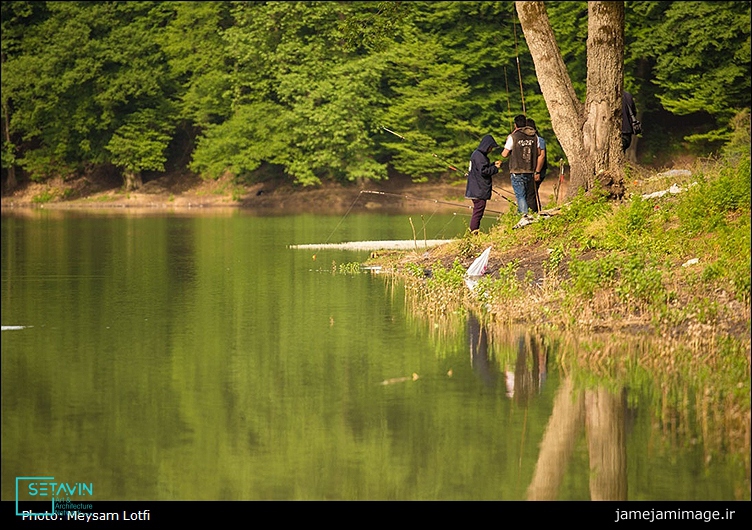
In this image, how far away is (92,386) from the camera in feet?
34.4

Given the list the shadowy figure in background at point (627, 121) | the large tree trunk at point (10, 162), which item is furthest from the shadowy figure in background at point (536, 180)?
the large tree trunk at point (10, 162)

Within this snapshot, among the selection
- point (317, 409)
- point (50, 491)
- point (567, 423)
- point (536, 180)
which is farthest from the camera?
point (536, 180)

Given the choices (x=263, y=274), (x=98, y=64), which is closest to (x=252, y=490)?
(x=263, y=274)

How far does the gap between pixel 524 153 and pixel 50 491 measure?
13.6 metres

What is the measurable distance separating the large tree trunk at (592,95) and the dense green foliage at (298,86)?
81.0ft

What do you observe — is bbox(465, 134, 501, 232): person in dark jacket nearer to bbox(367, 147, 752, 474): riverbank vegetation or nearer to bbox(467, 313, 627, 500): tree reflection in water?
bbox(367, 147, 752, 474): riverbank vegetation

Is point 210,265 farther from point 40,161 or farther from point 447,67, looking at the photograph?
point 40,161

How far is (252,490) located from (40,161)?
4862 centimetres

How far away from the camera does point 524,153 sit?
66.0 feet

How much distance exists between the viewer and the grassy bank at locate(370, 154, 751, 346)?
12.7 meters

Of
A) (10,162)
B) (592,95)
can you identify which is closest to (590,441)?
(592,95)

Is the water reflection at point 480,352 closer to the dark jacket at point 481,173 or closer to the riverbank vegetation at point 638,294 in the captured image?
the riverbank vegetation at point 638,294

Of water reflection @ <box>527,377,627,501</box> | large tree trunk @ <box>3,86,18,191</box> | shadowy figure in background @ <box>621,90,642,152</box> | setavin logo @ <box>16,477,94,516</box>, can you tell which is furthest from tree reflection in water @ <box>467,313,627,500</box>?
large tree trunk @ <box>3,86,18,191</box>

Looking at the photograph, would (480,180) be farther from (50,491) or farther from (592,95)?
(50,491)
